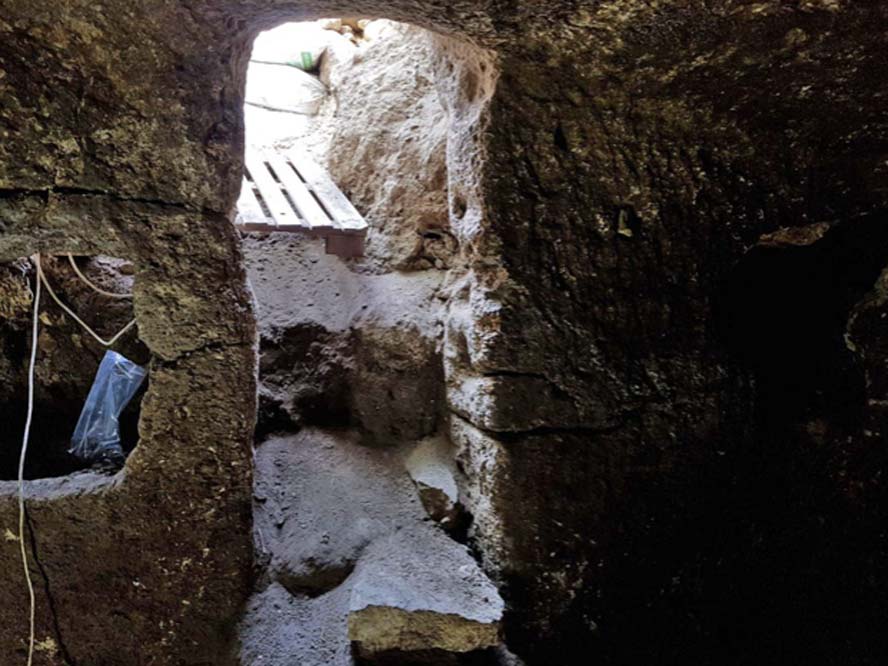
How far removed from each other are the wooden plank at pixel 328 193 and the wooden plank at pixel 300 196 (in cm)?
3

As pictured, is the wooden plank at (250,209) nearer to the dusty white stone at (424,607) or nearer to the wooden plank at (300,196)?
the wooden plank at (300,196)

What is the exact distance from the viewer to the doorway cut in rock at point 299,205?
1.95 metres

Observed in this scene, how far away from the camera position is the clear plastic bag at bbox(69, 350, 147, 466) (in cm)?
158

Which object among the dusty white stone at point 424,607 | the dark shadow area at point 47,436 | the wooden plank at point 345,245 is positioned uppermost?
the wooden plank at point 345,245

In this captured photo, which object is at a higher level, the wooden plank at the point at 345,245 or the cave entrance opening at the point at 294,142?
the cave entrance opening at the point at 294,142

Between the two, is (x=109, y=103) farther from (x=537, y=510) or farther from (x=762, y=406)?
(x=762, y=406)

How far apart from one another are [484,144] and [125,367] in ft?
3.21

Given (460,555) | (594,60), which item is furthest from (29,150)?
(460,555)

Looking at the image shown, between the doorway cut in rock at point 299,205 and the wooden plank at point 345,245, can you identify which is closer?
the doorway cut in rock at point 299,205

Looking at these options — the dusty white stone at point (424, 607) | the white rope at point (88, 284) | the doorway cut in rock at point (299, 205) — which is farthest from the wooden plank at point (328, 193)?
the dusty white stone at point (424, 607)

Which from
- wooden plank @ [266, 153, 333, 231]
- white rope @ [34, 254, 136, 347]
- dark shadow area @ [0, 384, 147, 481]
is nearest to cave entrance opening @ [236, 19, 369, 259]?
wooden plank @ [266, 153, 333, 231]

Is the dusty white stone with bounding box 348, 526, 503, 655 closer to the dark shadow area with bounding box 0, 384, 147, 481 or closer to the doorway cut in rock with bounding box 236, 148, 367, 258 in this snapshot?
the dark shadow area with bounding box 0, 384, 147, 481

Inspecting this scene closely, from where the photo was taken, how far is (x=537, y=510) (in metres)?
1.59

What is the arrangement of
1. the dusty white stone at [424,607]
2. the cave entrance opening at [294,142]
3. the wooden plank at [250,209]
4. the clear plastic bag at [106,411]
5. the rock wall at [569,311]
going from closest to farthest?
the rock wall at [569,311], the dusty white stone at [424,607], the clear plastic bag at [106,411], the wooden plank at [250,209], the cave entrance opening at [294,142]
